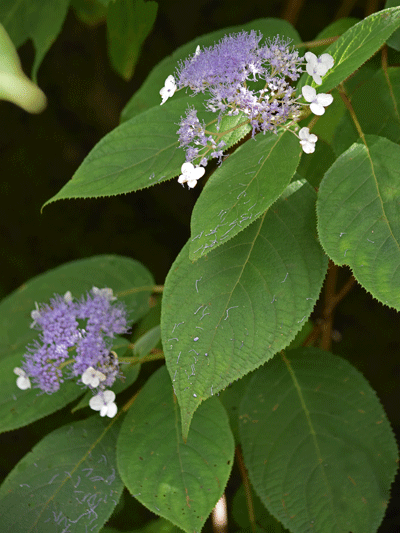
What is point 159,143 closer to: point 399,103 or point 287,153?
point 287,153

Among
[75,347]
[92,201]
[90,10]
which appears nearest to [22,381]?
[75,347]

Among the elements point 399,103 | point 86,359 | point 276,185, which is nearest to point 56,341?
point 86,359

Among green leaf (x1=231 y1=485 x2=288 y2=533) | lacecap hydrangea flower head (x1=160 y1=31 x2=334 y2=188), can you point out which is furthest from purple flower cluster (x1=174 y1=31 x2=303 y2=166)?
green leaf (x1=231 y1=485 x2=288 y2=533)

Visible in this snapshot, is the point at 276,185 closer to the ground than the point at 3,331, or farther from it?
farther from it

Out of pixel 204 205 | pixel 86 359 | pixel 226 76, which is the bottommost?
pixel 86 359

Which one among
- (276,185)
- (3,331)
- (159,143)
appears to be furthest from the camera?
(3,331)

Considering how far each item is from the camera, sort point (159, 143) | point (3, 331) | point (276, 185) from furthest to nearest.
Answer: point (3, 331)
point (159, 143)
point (276, 185)

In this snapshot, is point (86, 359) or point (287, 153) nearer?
point (287, 153)

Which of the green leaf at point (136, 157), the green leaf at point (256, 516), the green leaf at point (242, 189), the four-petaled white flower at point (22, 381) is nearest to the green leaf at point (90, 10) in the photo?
the green leaf at point (136, 157)

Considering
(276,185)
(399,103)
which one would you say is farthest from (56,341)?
(399,103)
